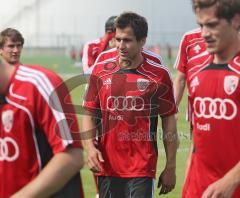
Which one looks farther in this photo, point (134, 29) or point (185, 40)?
point (185, 40)

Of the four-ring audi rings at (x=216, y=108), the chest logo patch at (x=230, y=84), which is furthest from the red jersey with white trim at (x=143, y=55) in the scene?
the chest logo patch at (x=230, y=84)

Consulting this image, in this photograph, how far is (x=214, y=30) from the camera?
4.63 metres

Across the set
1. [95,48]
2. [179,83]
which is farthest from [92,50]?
[179,83]

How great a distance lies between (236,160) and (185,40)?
4.37 metres

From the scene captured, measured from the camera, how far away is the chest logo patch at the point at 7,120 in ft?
12.6

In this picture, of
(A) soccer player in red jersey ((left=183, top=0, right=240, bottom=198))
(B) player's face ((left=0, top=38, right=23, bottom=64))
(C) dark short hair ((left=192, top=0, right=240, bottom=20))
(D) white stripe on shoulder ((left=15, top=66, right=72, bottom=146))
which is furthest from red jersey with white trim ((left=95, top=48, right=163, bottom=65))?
(D) white stripe on shoulder ((left=15, top=66, right=72, bottom=146))

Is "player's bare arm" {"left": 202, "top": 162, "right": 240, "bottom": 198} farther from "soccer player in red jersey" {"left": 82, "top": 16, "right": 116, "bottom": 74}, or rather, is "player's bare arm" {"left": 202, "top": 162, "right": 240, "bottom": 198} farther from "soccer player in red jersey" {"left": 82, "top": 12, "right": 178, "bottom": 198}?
"soccer player in red jersey" {"left": 82, "top": 16, "right": 116, "bottom": 74}

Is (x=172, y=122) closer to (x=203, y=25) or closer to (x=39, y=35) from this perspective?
(x=203, y=25)

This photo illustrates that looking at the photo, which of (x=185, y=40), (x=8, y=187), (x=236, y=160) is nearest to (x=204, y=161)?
(x=236, y=160)

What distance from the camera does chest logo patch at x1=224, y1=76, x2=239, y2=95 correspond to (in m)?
4.76

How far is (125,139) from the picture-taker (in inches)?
273

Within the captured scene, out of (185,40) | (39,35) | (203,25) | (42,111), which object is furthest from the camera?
(39,35)

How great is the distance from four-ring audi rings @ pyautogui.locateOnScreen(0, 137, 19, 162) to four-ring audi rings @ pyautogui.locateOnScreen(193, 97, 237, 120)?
4.74 ft

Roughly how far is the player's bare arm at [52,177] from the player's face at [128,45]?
332cm
